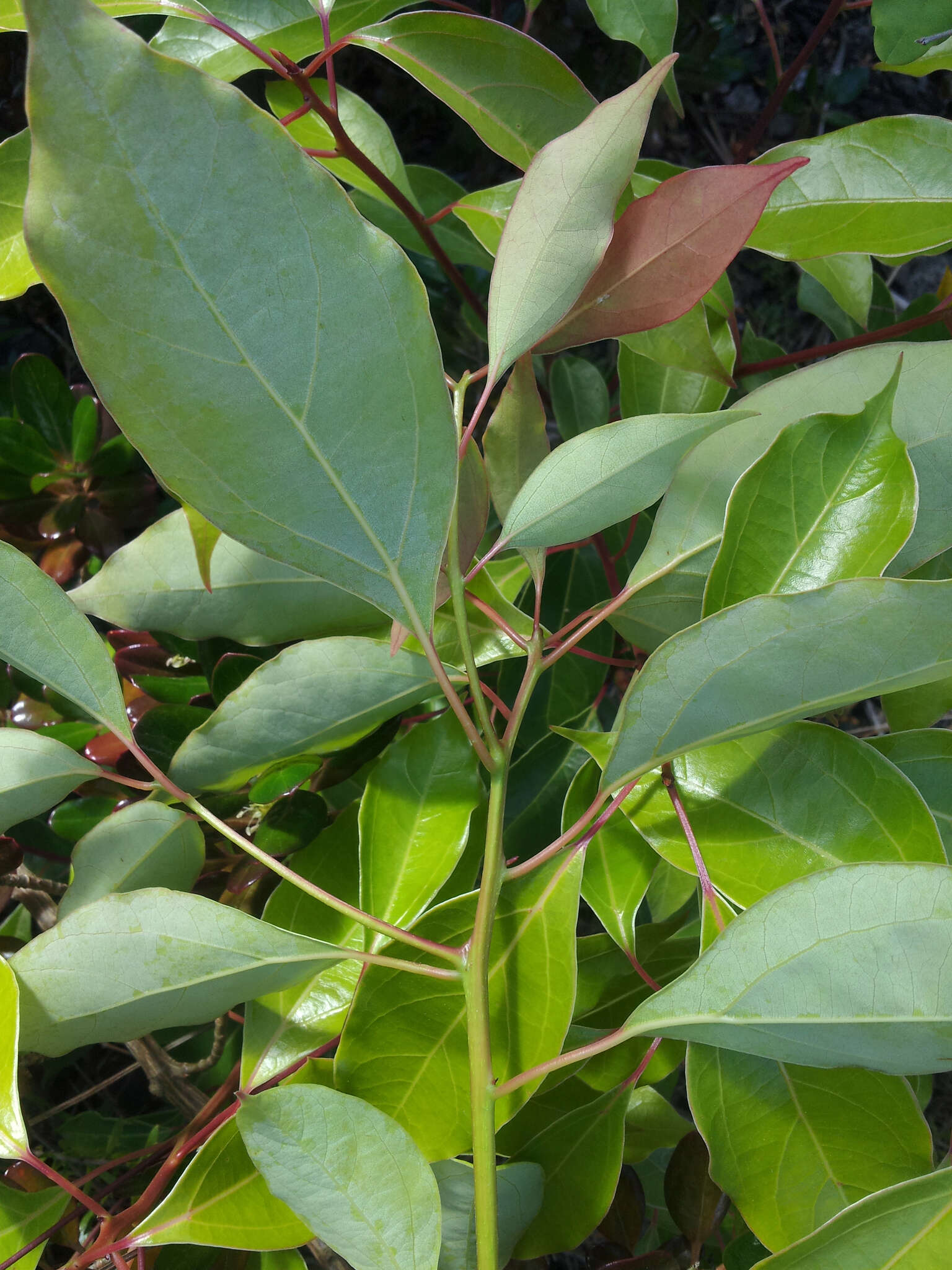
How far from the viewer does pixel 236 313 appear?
0.34m

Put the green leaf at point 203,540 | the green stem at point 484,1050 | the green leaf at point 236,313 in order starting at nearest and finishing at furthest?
the green leaf at point 236,313
the green stem at point 484,1050
the green leaf at point 203,540

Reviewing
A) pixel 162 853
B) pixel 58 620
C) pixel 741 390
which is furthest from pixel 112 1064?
pixel 741 390

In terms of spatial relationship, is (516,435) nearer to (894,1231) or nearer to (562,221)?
(562,221)

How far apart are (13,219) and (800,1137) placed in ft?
2.28

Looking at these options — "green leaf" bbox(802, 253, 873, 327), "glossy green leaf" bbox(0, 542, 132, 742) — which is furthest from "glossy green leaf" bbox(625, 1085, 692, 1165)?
"green leaf" bbox(802, 253, 873, 327)

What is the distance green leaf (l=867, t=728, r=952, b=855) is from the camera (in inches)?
20.8

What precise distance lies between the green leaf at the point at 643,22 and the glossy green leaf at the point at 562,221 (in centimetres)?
24

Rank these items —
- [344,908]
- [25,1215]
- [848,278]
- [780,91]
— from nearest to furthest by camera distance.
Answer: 1. [344,908]
2. [25,1215]
3. [848,278]
4. [780,91]

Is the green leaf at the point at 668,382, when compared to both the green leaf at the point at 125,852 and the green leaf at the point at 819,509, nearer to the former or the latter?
the green leaf at the point at 819,509

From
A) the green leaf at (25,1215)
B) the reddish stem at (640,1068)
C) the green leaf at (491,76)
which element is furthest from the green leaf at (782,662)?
the green leaf at (25,1215)

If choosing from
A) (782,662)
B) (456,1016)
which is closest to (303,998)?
(456,1016)

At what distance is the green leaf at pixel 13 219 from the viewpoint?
0.55 metres

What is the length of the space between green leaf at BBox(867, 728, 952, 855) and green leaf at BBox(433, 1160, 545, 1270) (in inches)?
12.1

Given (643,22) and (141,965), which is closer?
(141,965)
